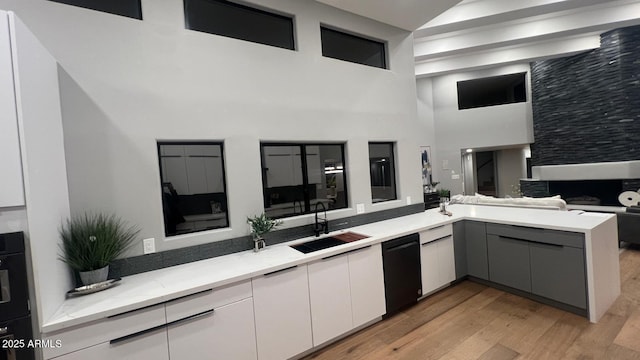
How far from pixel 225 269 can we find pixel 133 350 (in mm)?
657

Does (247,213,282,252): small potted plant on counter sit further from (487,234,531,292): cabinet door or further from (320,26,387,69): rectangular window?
(487,234,531,292): cabinet door

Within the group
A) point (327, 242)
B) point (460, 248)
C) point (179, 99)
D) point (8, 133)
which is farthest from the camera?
point (460, 248)

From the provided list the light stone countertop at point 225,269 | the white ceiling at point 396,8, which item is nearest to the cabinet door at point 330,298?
the light stone countertop at point 225,269

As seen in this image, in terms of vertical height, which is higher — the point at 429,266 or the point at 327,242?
the point at 327,242

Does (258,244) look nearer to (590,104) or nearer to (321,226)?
(321,226)

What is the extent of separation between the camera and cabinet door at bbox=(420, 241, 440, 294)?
9.46 feet

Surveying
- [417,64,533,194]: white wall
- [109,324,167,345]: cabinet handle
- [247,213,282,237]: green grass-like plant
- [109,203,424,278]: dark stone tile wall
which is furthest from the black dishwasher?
[417,64,533,194]: white wall

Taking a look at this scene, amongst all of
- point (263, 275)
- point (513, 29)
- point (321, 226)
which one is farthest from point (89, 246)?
point (513, 29)

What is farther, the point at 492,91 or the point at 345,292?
the point at 492,91

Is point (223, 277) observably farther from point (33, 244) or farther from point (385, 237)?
point (385, 237)

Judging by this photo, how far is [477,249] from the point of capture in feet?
10.5

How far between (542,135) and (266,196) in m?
7.98

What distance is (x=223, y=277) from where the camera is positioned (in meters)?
1.77

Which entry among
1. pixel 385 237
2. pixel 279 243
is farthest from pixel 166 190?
pixel 385 237
